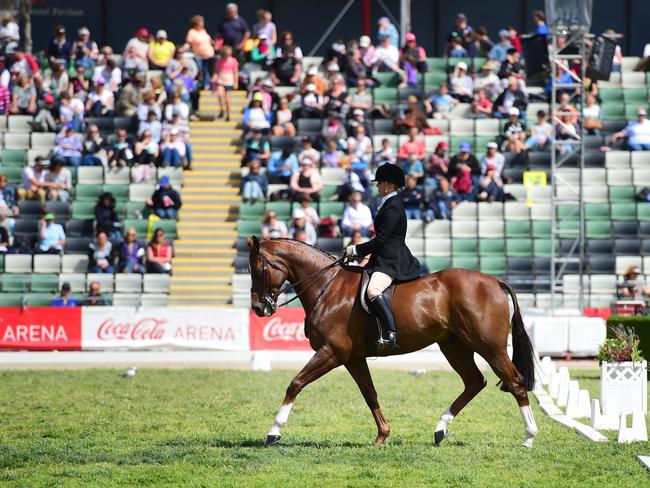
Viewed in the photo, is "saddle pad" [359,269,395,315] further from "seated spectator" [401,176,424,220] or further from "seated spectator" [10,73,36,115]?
"seated spectator" [10,73,36,115]

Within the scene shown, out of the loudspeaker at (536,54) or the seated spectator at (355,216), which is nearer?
the loudspeaker at (536,54)

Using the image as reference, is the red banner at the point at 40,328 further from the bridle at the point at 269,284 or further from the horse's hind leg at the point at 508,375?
the horse's hind leg at the point at 508,375

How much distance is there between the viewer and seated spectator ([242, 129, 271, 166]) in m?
32.6

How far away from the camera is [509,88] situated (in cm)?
3400

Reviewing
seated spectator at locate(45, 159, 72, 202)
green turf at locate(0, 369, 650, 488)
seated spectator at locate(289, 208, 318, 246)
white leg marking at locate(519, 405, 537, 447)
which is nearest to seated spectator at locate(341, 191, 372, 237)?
seated spectator at locate(289, 208, 318, 246)

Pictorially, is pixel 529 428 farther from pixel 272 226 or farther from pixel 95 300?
pixel 272 226

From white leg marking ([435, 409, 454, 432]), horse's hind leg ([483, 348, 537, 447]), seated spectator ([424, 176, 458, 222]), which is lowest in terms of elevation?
white leg marking ([435, 409, 454, 432])

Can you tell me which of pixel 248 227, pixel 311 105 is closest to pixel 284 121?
pixel 311 105

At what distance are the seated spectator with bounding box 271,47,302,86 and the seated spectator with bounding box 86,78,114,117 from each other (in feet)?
14.6

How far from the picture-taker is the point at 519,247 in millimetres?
30359

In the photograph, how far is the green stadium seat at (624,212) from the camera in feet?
102

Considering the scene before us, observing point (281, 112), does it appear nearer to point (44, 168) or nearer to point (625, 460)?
point (44, 168)

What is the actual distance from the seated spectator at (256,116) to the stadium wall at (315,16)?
5893 millimetres

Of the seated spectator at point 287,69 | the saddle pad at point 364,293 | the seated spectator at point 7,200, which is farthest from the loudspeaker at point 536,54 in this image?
the saddle pad at point 364,293
